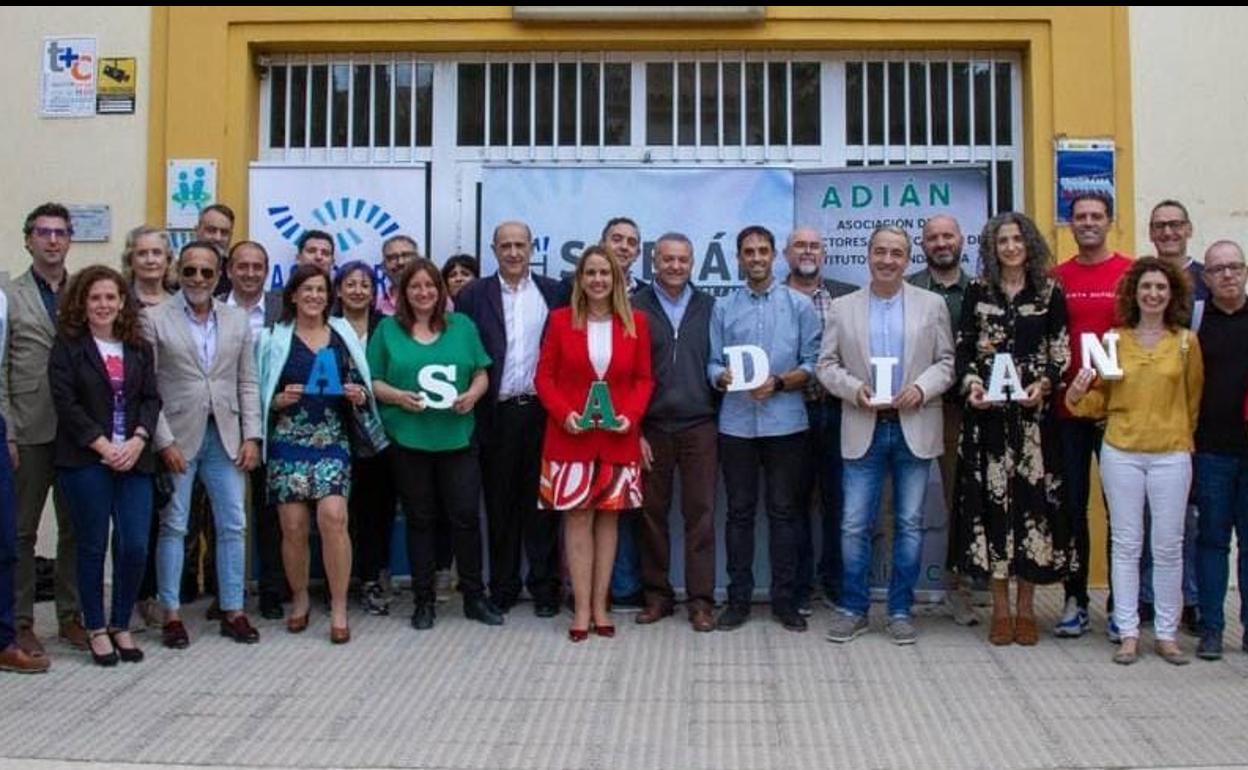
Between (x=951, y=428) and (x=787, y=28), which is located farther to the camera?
(x=787, y=28)

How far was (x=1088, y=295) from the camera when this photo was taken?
584 centimetres

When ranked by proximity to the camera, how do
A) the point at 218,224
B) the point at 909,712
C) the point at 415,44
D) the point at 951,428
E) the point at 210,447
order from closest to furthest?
the point at 909,712 → the point at 210,447 → the point at 951,428 → the point at 218,224 → the point at 415,44

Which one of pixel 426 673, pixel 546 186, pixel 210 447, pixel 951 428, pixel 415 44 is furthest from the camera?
pixel 415 44

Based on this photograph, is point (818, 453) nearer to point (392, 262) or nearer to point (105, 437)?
point (392, 262)

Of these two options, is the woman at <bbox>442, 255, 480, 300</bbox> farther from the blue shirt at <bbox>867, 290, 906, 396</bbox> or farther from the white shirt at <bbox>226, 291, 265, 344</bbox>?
the blue shirt at <bbox>867, 290, 906, 396</bbox>

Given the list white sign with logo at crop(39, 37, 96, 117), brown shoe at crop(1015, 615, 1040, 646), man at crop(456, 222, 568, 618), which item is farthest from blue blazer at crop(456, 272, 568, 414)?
white sign with logo at crop(39, 37, 96, 117)

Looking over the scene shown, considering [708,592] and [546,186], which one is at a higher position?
[546,186]

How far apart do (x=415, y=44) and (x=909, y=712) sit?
4.98 metres

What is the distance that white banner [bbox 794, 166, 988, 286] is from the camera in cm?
689

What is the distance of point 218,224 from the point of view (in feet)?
21.7

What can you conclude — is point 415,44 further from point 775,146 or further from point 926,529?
point 926,529

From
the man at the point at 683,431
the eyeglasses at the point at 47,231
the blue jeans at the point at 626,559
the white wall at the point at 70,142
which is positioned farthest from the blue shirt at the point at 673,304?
the white wall at the point at 70,142

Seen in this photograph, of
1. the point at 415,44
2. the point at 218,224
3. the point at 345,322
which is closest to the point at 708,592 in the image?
the point at 345,322

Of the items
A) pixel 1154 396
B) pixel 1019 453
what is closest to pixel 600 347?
pixel 1019 453
